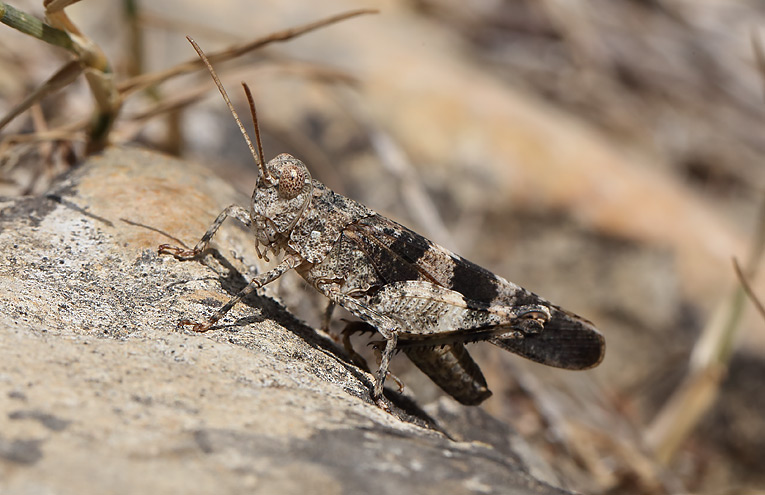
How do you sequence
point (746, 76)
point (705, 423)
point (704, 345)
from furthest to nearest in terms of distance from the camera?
point (746, 76) < point (705, 423) < point (704, 345)

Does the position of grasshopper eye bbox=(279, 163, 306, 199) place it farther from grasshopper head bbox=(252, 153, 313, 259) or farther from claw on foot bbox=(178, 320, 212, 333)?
claw on foot bbox=(178, 320, 212, 333)

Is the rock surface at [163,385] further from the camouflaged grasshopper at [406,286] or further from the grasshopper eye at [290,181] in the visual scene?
the grasshopper eye at [290,181]

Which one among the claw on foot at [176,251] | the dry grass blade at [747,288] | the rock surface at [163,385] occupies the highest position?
the dry grass blade at [747,288]

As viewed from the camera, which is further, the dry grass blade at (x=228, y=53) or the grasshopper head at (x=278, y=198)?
the dry grass blade at (x=228, y=53)

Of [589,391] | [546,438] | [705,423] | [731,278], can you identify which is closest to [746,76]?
[731,278]

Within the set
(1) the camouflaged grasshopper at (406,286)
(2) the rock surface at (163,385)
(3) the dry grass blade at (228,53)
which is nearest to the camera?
(2) the rock surface at (163,385)

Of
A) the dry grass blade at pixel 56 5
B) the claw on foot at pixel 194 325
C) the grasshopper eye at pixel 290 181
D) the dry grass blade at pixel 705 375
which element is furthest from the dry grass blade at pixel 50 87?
the dry grass blade at pixel 705 375

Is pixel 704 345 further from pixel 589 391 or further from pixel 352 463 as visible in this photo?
pixel 352 463
